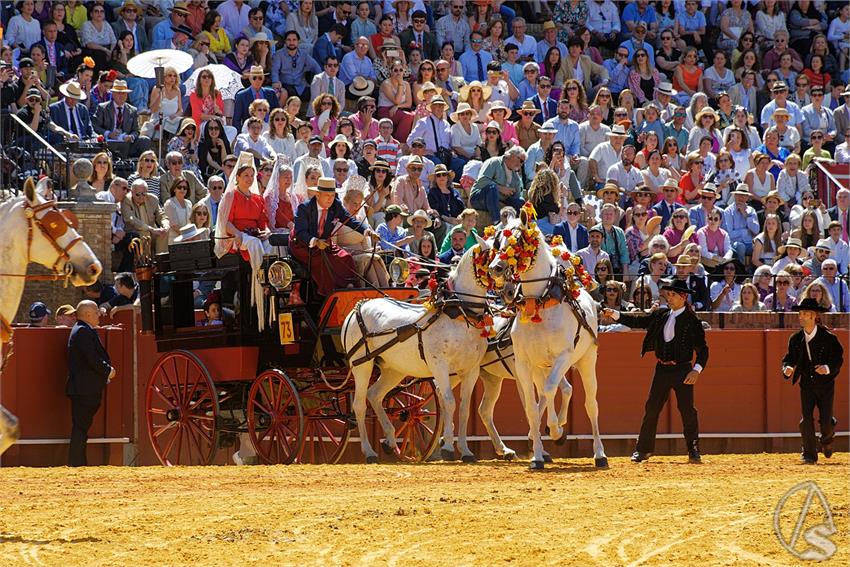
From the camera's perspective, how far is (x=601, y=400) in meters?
17.9

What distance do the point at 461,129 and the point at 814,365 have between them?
6586 millimetres

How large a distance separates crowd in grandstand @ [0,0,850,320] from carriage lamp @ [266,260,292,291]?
0.80 meters

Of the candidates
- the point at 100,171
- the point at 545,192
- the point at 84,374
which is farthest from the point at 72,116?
the point at 545,192

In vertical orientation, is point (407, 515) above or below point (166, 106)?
below

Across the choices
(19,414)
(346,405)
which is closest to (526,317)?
(346,405)

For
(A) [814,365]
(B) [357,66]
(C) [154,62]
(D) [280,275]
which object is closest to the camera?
(D) [280,275]

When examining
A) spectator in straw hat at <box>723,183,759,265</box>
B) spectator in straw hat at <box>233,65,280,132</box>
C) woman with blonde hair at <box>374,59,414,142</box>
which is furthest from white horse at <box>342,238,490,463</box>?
spectator in straw hat at <box>723,183,759,265</box>

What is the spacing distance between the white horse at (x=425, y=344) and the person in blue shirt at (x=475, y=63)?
789 centimetres

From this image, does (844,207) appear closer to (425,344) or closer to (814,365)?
(814,365)

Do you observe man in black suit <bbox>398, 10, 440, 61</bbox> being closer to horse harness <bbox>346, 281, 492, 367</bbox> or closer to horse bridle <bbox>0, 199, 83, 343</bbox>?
horse harness <bbox>346, 281, 492, 367</bbox>

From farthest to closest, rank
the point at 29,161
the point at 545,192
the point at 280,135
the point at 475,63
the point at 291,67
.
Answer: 1. the point at 475,63
2. the point at 291,67
3. the point at 280,135
4. the point at 29,161
5. the point at 545,192

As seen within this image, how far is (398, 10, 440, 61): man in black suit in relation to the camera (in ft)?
72.4

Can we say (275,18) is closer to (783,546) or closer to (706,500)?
(706,500)

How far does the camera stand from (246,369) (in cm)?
1505
